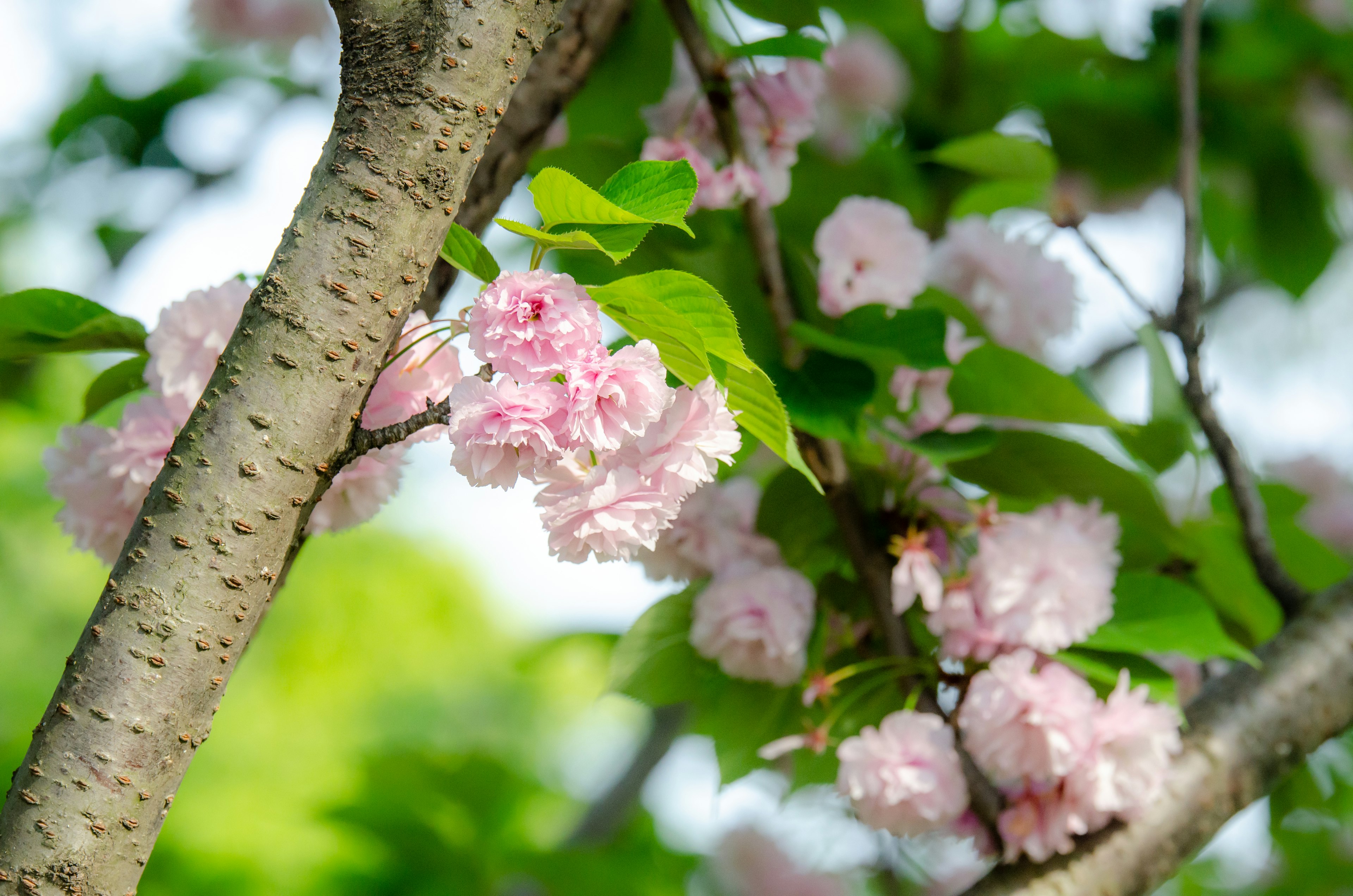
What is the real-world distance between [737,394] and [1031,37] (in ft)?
3.54

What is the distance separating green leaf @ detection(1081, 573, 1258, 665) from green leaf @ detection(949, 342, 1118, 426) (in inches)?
5.0

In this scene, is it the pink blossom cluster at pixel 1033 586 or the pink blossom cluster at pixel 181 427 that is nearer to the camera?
the pink blossom cluster at pixel 181 427

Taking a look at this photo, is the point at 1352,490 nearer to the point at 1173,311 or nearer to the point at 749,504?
the point at 1173,311

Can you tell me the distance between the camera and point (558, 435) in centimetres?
35

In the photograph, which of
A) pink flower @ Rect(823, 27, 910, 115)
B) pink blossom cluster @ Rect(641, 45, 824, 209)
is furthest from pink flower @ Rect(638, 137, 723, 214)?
pink flower @ Rect(823, 27, 910, 115)

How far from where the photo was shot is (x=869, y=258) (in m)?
0.65

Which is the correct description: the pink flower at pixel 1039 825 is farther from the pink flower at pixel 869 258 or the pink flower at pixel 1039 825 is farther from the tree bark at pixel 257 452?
the tree bark at pixel 257 452

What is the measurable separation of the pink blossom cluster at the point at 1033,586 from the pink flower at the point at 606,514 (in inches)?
11.4

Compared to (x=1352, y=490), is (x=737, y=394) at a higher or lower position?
lower

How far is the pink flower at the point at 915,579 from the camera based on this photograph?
602mm

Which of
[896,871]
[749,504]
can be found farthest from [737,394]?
[896,871]

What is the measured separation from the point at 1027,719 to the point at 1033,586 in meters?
0.09

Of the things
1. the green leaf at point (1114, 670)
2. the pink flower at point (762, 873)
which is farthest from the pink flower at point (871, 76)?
the pink flower at point (762, 873)

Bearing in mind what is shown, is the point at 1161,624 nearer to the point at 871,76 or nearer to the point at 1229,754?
the point at 1229,754
